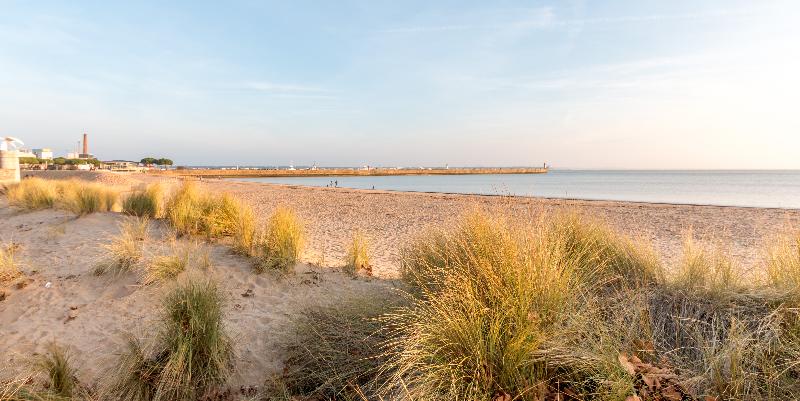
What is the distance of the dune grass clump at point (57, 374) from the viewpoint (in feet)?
10.1

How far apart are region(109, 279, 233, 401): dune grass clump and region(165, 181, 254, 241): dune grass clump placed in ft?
11.0

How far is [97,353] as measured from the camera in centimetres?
378

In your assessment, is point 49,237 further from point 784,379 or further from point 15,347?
point 784,379

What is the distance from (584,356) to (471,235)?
161 cm

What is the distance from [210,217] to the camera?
7555 mm

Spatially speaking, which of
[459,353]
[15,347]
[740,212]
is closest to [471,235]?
[459,353]

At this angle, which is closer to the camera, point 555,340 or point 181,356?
point 555,340

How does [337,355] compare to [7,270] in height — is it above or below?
below

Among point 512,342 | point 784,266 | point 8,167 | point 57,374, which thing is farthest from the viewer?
point 8,167

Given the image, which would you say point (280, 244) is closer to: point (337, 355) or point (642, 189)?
point (337, 355)

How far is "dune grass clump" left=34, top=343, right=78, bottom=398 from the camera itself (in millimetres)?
3076

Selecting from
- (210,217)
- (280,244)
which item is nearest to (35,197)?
(210,217)

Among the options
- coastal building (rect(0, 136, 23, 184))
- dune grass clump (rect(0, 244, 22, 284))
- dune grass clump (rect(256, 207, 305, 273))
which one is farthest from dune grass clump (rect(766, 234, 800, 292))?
coastal building (rect(0, 136, 23, 184))

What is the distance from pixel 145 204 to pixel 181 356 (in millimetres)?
7303
